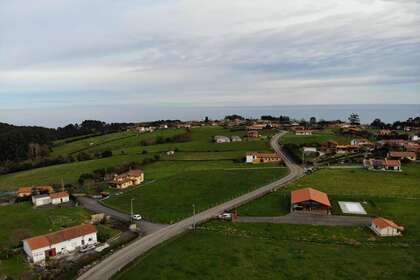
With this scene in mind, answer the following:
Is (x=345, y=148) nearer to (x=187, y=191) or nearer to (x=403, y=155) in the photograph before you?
(x=403, y=155)

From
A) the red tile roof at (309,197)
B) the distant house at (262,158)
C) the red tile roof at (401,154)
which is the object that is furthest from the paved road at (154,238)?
the red tile roof at (401,154)

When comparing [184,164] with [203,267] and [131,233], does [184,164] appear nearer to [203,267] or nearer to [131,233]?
[131,233]

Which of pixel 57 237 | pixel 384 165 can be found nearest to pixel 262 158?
pixel 384 165

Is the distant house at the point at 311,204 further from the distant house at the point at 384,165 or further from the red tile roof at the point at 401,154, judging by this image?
the red tile roof at the point at 401,154

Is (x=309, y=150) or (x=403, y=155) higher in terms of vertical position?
(x=309, y=150)

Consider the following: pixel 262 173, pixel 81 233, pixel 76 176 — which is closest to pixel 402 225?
pixel 262 173
